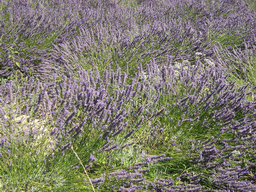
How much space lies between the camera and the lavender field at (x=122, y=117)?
131cm

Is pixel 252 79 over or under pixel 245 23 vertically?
under

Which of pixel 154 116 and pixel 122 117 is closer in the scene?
pixel 122 117

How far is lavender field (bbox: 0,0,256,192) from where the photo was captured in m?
1.31

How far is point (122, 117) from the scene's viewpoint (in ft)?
4.38

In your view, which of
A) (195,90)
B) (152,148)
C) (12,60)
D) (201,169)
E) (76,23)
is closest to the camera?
(201,169)

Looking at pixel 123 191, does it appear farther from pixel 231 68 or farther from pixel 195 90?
pixel 231 68

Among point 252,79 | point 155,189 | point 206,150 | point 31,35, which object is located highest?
point 31,35

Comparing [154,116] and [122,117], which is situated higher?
[122,117]

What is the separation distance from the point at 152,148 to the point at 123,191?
1.93 feet

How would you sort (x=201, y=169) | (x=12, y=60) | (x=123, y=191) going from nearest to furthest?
(x=123, y=191)
(x=201, y=169)
(x=12, y=60)

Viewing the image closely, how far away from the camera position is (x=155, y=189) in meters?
1.41

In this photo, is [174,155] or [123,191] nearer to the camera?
[123,191]

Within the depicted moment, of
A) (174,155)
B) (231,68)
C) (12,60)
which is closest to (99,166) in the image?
(174,155)

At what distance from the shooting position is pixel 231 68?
2.90 m
